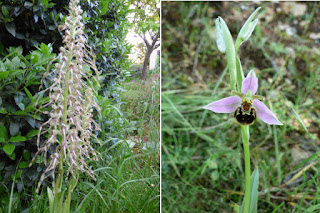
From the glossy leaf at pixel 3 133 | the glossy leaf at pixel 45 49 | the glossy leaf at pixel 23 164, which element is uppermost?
the glossy leaf at pixel 45 49

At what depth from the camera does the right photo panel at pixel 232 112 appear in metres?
1.46

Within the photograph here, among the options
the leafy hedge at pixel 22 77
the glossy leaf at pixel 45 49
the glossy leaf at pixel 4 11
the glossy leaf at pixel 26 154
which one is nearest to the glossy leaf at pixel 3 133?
the leafy hedge at pixel 22 77

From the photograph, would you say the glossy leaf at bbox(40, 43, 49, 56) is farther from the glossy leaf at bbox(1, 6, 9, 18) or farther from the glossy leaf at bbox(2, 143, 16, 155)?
the glossy leaf at bbox(2, 143, 16, 155)

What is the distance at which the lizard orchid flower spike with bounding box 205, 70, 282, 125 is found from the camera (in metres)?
0.80

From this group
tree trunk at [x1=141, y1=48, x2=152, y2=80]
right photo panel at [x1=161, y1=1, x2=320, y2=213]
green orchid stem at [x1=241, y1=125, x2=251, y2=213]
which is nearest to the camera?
green orchid stem at [x1=241, y1=125, x2=251, y2=213]

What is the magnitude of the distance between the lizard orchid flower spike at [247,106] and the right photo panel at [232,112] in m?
0.34

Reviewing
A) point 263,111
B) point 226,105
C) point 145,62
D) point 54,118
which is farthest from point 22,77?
point 145,62

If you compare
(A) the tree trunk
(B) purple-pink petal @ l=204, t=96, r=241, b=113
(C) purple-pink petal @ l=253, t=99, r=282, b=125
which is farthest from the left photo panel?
(A) the tree trunk

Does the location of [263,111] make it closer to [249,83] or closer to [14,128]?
[249,83]

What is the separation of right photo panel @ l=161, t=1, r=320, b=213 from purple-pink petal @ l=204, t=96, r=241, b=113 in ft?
1.17

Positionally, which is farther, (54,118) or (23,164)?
(23,164)

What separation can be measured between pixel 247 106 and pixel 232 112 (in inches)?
13.7

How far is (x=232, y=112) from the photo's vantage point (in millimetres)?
1175

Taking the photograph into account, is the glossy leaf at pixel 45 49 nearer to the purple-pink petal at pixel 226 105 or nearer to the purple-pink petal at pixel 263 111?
the purple-pink petal at pixel 226 105
